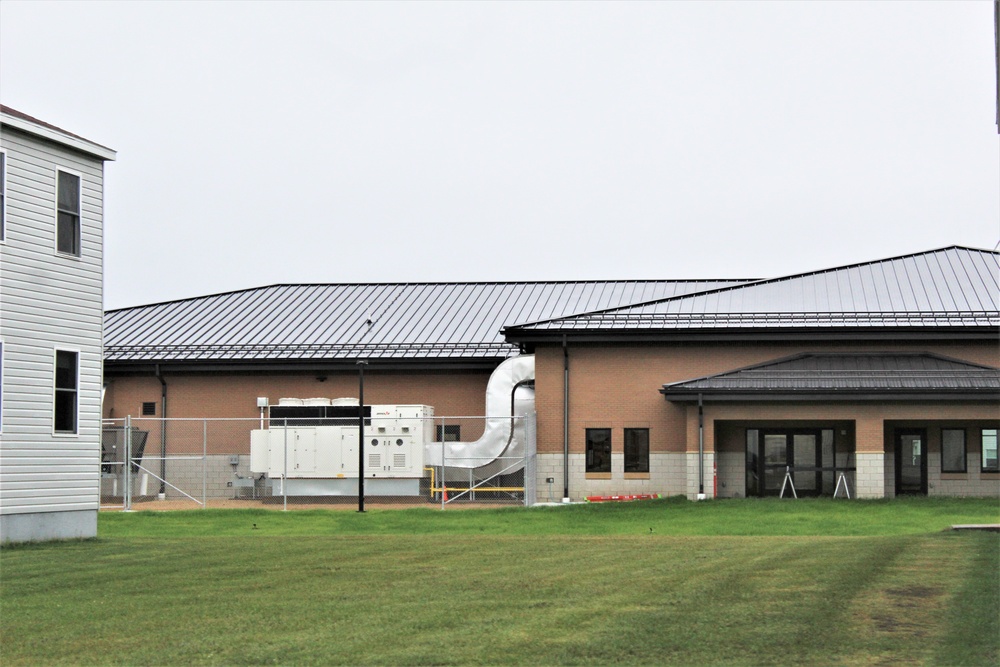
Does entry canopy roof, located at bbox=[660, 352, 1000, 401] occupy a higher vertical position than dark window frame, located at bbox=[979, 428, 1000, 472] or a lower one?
higher

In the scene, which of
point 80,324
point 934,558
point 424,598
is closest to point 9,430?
point 80,324

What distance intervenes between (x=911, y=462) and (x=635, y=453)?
834 centimetres

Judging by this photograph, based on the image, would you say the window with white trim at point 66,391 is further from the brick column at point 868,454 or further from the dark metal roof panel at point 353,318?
the brick column at point 868,454

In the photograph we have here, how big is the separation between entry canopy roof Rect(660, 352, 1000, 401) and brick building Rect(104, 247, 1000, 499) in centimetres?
6

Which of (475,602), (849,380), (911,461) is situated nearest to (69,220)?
(475,602)

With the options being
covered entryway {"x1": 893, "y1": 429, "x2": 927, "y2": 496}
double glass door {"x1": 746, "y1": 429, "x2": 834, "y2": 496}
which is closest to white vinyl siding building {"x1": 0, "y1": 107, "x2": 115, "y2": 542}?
double glass door {"x1": 746, "y1": 429, "x2": 834, "y2": 496}

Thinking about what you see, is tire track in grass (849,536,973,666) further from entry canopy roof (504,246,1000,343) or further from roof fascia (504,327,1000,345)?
entry canopy roof (504,246,1000,343)

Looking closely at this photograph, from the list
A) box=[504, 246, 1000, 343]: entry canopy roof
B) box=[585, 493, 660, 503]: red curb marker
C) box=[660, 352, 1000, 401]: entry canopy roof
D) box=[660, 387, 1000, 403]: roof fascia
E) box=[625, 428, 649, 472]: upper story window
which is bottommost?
box=[585, 493, 660, 503]: red curb marker

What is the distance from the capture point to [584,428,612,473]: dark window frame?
3866cm

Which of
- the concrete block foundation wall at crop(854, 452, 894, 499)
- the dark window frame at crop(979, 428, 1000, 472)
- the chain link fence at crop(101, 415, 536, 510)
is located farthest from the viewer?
the chain link fence at crop(101, 415, 536, 510)

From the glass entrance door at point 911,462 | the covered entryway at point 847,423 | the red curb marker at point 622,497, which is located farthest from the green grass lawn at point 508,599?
the glass entrance door at point 911,462

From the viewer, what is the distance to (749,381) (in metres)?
36.9

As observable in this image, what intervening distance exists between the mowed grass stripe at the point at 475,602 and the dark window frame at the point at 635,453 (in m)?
16.1

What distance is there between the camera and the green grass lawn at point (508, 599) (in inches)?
453
